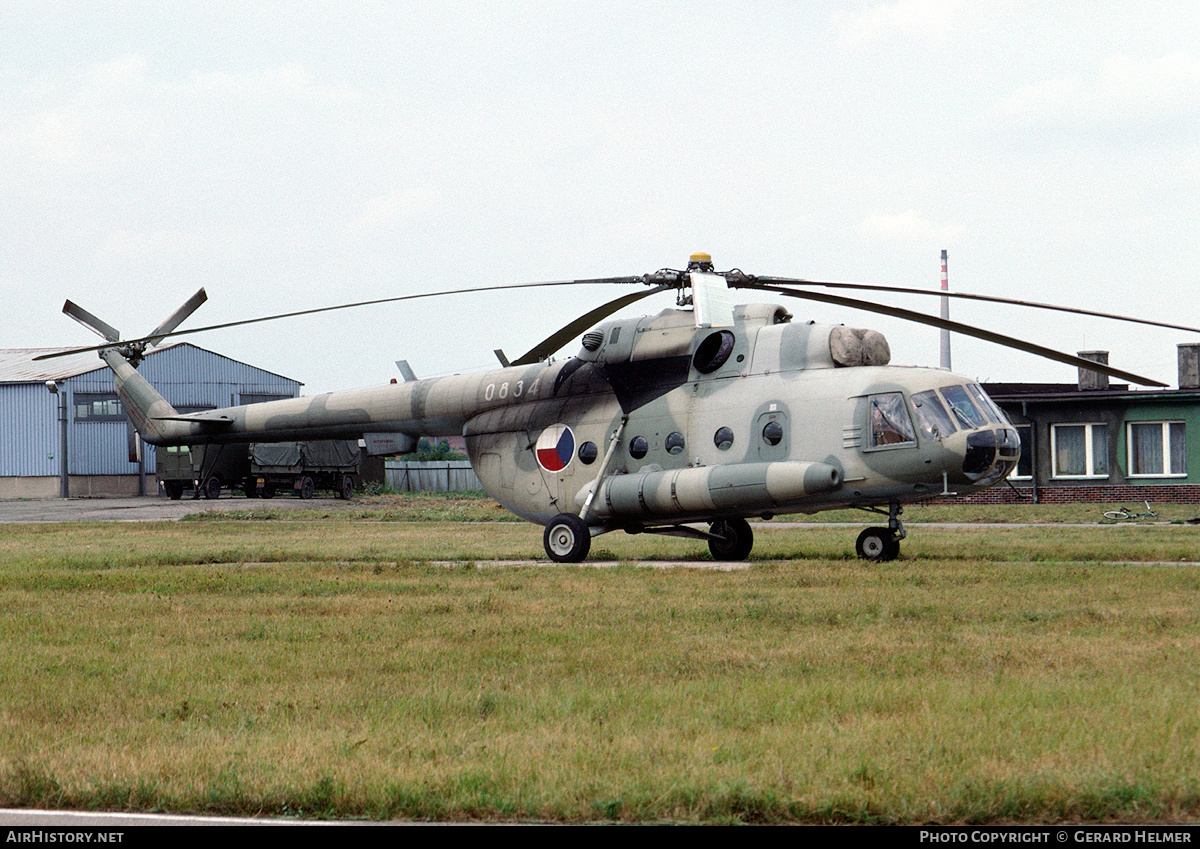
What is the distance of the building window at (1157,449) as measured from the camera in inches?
1499

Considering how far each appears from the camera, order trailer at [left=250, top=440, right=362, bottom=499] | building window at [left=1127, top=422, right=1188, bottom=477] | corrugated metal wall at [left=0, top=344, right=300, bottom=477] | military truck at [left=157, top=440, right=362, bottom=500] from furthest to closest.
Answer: corrugated metal wall at [left=0, top=344, right=300, bottom=477] → military truck at [left=157, top=440, right=362, bottom=500] → trailer at [left=250, top=440, right=362, bottom=499] → building window at [left=1127, top=422, right=1188, bottom=477]

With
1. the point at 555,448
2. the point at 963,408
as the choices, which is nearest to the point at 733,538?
the point at 555,448

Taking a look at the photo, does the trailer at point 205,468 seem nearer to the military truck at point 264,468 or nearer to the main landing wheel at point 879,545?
the military truck at point 264,468

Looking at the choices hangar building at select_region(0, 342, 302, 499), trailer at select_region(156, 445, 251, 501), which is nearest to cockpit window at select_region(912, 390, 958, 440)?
trailer at select_region(156, 445, 251, 501)

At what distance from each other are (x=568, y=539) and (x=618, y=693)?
11087mm

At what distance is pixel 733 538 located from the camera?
64.6 feet

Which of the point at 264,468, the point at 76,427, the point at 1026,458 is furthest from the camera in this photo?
the point at 76,427

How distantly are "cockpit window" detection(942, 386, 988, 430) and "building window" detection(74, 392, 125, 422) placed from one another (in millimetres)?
52895

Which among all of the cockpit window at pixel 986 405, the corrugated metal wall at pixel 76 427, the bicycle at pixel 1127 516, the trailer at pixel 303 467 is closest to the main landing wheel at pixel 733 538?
the cockpit window at pixel 986 405

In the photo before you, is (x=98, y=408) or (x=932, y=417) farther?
(x=98, y=408)

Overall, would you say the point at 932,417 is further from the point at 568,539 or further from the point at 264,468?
the point at 264,468

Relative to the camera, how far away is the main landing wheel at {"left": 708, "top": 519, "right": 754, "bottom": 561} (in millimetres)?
19625

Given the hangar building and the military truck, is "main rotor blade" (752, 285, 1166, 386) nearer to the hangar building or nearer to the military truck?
the military truck

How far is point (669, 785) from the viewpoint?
19.1 feet
